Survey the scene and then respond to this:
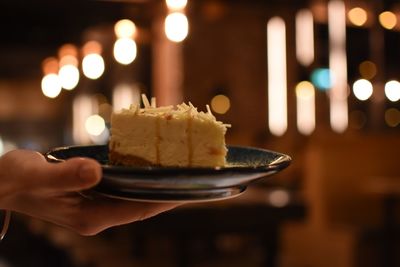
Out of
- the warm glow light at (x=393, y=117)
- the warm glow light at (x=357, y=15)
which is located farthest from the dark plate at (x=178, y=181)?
the warm glow light at (x=393, y=117)

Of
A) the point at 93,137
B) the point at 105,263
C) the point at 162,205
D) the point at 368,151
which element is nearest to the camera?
the point at 162,205

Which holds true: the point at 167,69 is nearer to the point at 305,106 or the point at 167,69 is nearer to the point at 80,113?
the point at 305,106

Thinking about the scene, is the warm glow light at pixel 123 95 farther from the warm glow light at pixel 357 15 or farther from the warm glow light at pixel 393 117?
the warm glow light at pixel 357 15

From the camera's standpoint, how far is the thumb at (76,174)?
91 cm

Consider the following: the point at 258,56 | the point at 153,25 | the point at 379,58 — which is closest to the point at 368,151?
the point at 379,58

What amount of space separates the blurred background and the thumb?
282 centimetres

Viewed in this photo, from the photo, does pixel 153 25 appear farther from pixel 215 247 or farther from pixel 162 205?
pixel 162 205

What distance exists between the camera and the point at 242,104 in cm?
977

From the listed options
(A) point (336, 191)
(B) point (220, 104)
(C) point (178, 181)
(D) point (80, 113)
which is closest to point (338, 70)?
(B) point (220, 104)

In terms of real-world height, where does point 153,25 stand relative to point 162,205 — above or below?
above

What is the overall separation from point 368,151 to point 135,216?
224 inches

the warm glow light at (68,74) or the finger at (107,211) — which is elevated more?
the warm glow light at (68,74)

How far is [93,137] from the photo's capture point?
54.4 feet

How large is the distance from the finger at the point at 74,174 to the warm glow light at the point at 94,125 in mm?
16084
